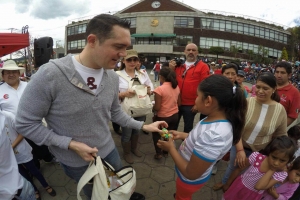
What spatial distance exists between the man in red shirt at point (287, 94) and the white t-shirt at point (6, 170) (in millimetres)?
3337

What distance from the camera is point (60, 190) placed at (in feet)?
8.52

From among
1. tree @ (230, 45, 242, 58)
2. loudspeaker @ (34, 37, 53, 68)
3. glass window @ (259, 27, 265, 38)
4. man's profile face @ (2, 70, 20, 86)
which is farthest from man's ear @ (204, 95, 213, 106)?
glass window @ (259, 27, 265, 38)

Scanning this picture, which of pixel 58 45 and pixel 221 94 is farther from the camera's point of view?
pixel 58 45

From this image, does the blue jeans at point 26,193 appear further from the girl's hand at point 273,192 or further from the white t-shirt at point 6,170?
the girl's hand at point 273,192

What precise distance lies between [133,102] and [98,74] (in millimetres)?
1460

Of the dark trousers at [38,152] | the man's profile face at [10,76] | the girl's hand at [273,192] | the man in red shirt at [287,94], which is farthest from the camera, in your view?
the dark trousers at [38,152]

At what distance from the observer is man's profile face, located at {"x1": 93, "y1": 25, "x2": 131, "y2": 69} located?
1.23 m

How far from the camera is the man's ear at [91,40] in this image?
1.27 meters

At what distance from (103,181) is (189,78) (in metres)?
2.54

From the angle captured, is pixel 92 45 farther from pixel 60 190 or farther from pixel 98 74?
pixel 60 190

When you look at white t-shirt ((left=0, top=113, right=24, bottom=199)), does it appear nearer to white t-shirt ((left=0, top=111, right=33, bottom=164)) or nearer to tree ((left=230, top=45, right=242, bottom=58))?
white t-shirt ((left=0, top=111, right=33, bottom=164))

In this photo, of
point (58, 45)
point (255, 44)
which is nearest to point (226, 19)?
point (255, 44)

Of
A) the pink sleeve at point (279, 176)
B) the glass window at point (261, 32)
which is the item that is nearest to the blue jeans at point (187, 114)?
the pink sleeve at point (279, 176)

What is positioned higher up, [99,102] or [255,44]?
[255,44]
